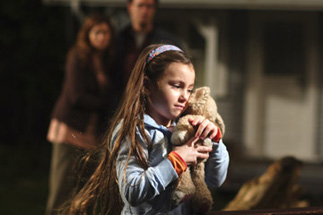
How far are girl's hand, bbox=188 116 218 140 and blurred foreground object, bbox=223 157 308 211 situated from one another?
47.2 inches

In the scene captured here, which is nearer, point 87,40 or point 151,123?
point 151,123

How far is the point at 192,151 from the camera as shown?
58.0 inches

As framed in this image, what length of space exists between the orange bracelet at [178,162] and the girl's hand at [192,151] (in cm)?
1

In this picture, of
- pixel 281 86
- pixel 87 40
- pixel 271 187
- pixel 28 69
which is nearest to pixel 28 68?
pixel 28 69

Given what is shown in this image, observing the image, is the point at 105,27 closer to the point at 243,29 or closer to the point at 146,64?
the point at 146,64

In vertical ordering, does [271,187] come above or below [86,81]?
below

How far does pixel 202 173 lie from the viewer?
5.05 ft

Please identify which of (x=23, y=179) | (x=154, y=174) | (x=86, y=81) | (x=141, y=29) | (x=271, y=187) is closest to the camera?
(x=154, y=174)

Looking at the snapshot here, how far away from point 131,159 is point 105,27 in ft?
6.36

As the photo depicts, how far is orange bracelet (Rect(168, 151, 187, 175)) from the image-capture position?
1447mm

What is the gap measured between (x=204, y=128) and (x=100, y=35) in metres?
1.93

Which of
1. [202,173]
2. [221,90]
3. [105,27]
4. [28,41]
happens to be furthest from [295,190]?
[28,41]

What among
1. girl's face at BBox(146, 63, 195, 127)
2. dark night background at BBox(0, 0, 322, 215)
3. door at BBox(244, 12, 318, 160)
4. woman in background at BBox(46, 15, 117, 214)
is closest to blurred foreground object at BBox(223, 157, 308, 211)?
woman in background at BBox(46, 15, 117, 214)

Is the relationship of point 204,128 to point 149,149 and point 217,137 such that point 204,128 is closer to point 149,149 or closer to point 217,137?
point 217,137
